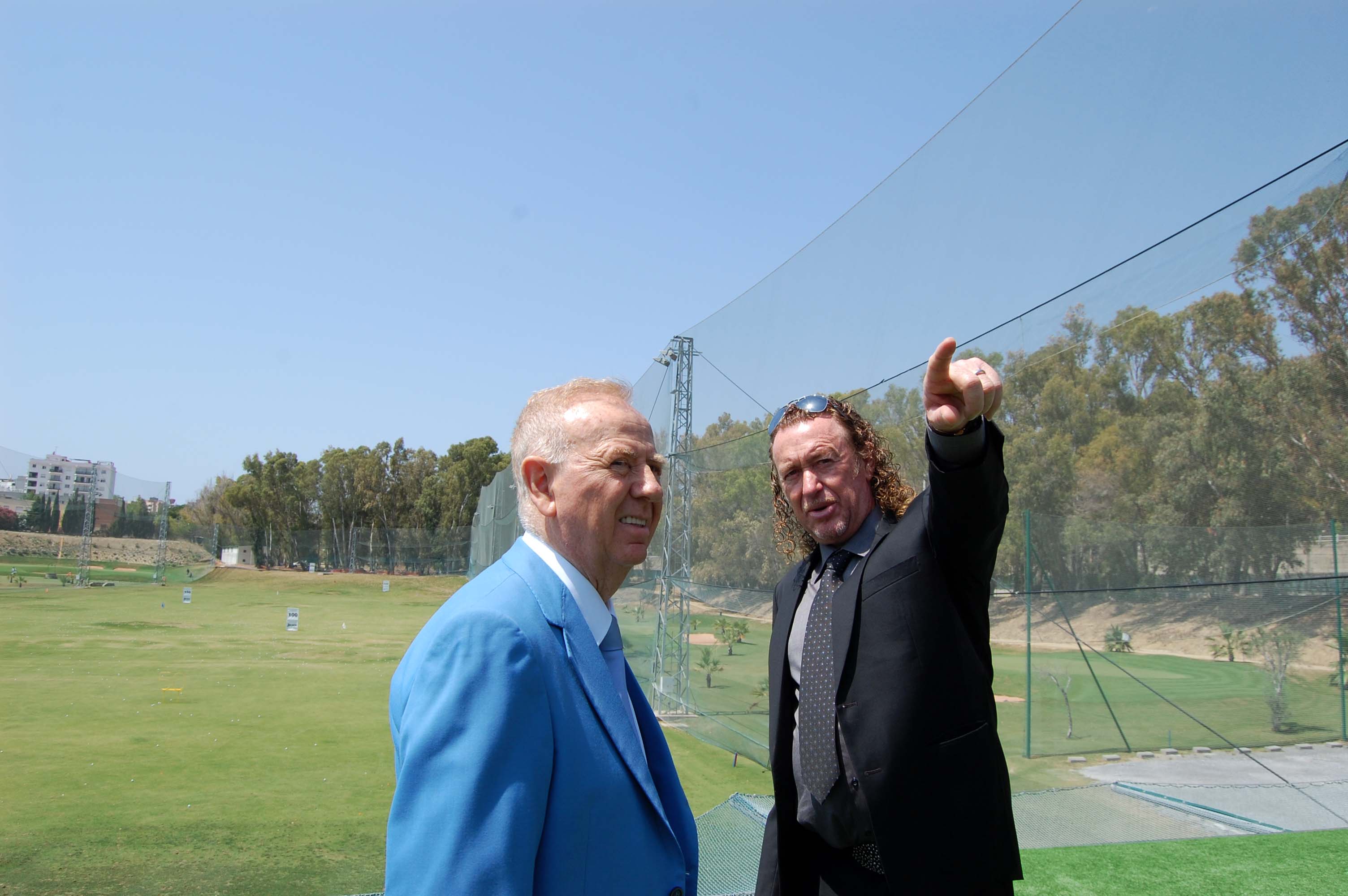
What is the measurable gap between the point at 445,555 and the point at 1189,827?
46860 mm

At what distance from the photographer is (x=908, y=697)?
1476 millimetres

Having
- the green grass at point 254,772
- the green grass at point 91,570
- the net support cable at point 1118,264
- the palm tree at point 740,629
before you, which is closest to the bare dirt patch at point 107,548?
the green grass at point 91,570

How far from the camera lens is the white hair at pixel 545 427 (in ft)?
4.17

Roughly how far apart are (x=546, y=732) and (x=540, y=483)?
0.43m

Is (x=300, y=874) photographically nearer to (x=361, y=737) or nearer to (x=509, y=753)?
(x=361, y=737)

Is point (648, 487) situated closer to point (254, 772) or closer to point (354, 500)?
point (254, 772)

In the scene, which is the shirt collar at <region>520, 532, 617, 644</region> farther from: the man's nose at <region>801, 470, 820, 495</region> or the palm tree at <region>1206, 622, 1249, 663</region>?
the palm tree at <region>1206, 622, 1249, 663</region>

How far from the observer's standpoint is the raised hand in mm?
1318

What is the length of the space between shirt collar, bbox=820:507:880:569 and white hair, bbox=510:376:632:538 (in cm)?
67

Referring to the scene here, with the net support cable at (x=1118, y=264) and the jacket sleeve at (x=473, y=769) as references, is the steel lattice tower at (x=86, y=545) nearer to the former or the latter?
the net support cable at (x=1118, y=264)

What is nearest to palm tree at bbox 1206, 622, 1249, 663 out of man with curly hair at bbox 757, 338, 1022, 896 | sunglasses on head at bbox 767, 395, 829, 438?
man with curly hair at bbox 757, 338, 1022, 896

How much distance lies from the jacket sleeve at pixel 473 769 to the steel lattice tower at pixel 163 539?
3970cm

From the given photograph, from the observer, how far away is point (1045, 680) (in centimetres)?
454

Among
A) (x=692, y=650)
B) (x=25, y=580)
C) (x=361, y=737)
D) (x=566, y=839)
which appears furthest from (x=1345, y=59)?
(x=25, y=580)
